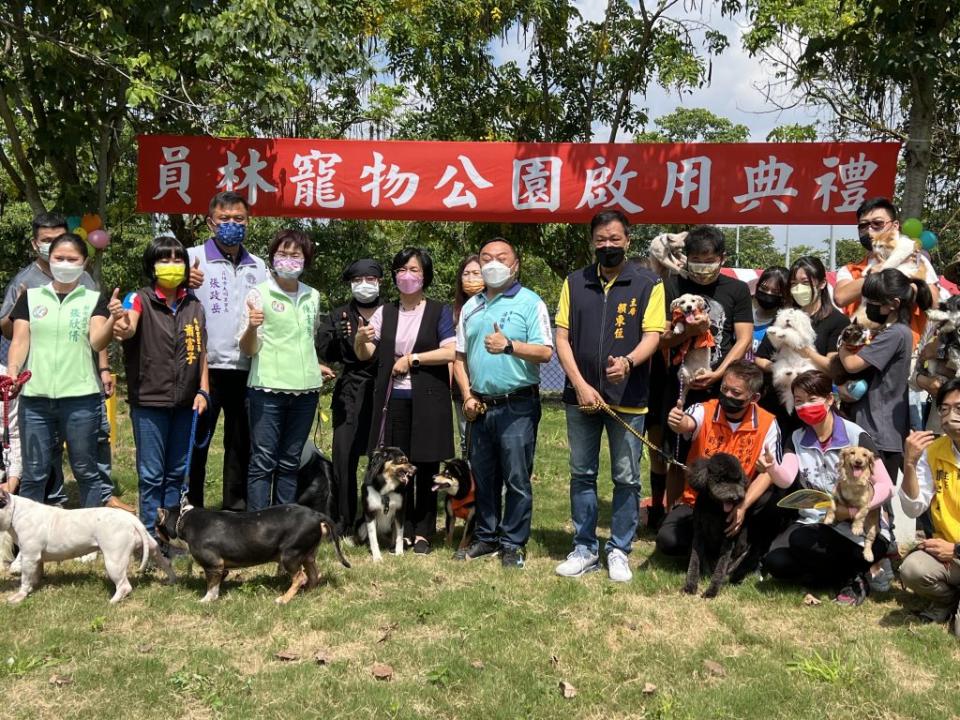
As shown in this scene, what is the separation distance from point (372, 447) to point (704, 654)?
243cm

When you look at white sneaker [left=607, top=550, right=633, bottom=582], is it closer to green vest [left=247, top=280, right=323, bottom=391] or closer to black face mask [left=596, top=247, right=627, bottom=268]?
black face mask [left=596, top=247, right=627, bottom=268]

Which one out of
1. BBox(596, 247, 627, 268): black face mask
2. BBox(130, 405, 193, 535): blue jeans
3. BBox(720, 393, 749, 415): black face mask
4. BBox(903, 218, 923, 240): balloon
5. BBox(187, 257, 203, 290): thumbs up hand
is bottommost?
BBox(130, 405, 193, 535): blue jeans

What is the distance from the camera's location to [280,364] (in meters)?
5.06

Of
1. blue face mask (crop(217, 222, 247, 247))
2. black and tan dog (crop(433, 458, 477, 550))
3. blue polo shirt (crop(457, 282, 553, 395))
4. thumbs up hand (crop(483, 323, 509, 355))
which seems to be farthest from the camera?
black and tan dog (crop(433, 458, 477, 550))

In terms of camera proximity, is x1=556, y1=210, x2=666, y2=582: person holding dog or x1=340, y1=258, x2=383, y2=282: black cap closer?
x1=556, y1=210, x2=666, y2=582: person holding dog

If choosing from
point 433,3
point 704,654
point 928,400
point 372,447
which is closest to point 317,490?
point 372,447

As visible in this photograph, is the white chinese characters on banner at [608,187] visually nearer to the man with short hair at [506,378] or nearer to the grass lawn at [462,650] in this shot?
the man with short hair at [506,378]

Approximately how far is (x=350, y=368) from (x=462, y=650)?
87.2 inches

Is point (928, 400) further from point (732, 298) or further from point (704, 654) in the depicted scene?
point (704, 654)

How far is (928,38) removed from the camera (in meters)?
7.55

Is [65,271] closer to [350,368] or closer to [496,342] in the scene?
[350,368]

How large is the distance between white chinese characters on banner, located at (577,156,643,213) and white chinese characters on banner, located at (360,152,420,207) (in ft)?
5.89

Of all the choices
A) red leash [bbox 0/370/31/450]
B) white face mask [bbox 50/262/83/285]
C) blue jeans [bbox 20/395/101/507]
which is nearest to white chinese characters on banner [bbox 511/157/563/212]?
white face mask [bbox 50/262/83/285]

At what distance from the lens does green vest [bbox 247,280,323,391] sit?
16.6 feet
